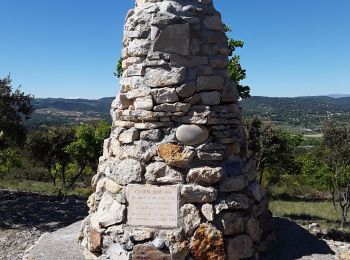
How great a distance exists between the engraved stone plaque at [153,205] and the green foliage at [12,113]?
11.2 metres

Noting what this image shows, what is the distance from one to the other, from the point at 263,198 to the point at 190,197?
4.72 feet

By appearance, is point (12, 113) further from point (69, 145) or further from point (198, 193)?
point (198, 193)

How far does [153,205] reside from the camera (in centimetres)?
509

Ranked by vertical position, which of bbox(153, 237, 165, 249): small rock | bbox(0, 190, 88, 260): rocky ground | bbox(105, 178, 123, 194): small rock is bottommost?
bbox(0, 190, 88, 260): rocky ground

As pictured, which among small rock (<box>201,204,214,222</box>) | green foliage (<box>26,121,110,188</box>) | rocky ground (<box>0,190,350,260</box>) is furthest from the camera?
green foliage (<box>26,121,110,188</box>)

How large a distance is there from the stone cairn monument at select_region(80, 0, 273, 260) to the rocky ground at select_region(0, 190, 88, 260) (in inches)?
155

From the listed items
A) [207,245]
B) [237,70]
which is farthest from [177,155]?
[237,70]

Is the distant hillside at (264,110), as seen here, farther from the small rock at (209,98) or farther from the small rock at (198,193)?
the small rock at (198,193)

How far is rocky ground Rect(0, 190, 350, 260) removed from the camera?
5.71m

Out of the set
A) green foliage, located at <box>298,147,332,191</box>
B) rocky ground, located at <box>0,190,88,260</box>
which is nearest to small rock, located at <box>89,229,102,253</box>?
rocky ground, located at <box>0,190,88,260</box>

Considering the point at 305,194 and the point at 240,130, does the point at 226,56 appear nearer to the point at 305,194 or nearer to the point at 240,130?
the point at 240,130

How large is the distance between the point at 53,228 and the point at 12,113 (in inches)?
276

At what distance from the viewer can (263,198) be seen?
591 centimetres

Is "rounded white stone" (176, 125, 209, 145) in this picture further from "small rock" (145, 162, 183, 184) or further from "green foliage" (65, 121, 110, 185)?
"green foliage" (65, 121, 110, 185)
